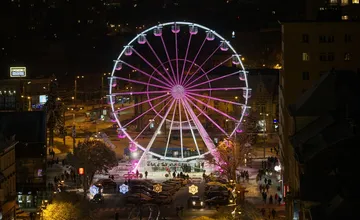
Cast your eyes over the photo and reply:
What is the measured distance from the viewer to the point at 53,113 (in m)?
97.4

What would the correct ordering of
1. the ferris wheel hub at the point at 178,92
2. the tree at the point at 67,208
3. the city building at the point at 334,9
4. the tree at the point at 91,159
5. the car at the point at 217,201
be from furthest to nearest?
the ferris wheel hub at the point at 178,92 → the tree at the point at 91,159 → the city building at the point at 334,9 → the car at the point at 217,201 → the tree at the point at 67,208

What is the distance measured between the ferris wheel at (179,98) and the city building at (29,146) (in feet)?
20.6

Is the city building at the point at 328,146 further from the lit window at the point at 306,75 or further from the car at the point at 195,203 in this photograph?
the car at the point at 195,203

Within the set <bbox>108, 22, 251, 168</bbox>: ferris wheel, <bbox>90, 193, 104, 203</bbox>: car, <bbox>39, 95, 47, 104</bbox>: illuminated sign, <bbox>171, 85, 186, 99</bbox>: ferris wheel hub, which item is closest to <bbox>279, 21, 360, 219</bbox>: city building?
<bbox>108, 22, 251, 168</bbox>: ferris wheel

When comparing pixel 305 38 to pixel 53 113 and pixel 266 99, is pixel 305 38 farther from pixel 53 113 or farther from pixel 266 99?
pixel 53 113

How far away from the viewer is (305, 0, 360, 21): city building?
6938 cm

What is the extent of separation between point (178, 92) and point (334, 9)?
13.3 meters

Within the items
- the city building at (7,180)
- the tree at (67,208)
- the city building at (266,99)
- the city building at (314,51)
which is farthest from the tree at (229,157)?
the city building at (266,99)

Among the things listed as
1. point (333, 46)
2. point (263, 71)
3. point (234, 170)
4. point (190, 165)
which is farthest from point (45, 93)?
point (333, 46)

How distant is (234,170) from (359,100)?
25.4 m

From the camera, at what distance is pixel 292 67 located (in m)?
68.2

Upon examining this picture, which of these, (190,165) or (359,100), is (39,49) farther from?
(359,100)

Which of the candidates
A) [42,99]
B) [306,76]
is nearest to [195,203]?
[306,76]

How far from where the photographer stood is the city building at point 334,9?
6938 cm
